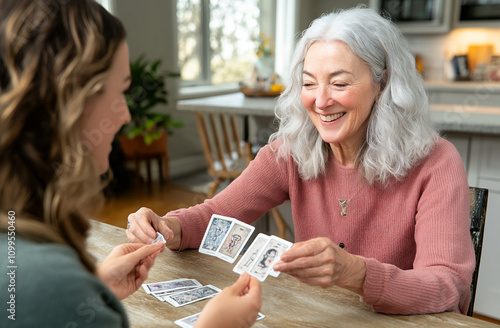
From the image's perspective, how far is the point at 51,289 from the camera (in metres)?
0.59

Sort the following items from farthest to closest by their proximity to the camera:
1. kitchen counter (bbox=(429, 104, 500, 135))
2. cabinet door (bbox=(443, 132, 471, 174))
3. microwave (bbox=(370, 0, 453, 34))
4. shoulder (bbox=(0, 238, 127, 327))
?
microwave (bbox=(370, 0, 453, 34))
cabinet door (bbox=(443, 132, 471, 174))
kitchen counter (bbox=(429, 104, 500, 135))
shoulder (bbox=(0, 238, 127, 327))

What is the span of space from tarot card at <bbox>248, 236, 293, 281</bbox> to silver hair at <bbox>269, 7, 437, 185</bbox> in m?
0.45

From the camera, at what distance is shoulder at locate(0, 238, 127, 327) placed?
59 centimetres

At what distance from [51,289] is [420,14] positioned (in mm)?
5597

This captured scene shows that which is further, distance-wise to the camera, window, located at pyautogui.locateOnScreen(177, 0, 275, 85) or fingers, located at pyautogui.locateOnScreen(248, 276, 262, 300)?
window, located at pyautogui.locateOnScreen(177, 0, 275, 85)

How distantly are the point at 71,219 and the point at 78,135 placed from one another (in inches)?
5.1

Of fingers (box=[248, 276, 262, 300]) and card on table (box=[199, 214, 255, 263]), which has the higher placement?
fingers (box=[248, 276, 262, 300])

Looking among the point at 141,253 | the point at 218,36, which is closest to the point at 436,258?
the point at 141,253

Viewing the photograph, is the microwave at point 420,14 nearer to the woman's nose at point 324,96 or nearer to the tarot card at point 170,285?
the woman's nose at point 324,96

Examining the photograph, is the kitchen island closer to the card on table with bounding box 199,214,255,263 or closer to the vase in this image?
the card on table with bounding box 199,214,255,263

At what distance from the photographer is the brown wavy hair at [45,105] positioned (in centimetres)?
61

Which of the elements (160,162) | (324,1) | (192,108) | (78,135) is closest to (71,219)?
(78,135)

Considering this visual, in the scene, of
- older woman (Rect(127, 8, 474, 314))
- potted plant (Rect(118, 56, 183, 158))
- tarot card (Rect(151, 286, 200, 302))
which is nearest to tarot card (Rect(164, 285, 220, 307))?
tarot card (Rect(151, 286, 200, 302))

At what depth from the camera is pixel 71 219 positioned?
0.69 m
